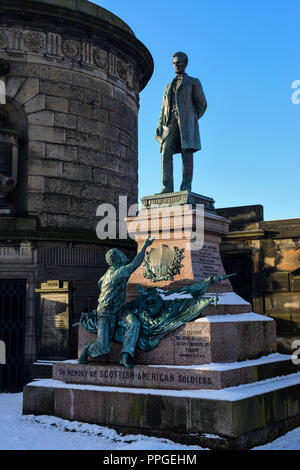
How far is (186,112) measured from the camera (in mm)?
9875

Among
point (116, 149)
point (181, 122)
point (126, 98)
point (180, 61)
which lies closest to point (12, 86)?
point (116, 149)

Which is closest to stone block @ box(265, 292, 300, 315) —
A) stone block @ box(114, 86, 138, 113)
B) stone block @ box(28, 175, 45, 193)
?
stone block @ box(28, 175, 45, 193)

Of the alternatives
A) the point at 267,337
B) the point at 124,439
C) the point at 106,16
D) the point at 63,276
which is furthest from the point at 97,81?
the point at 124,439

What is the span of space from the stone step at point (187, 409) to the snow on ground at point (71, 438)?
130mm

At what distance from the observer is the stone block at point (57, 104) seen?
590 inches

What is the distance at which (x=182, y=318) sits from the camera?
7816mm

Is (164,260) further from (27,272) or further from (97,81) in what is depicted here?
(97,81)

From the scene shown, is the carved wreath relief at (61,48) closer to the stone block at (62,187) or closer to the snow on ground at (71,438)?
the stone block at (62,187)

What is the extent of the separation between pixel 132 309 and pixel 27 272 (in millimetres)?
6398

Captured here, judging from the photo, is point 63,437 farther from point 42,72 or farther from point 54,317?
point 42,72

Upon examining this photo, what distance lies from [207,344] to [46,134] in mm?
9546

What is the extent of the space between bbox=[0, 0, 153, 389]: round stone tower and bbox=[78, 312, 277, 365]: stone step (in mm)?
5588

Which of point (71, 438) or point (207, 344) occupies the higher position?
point (207, 344)
